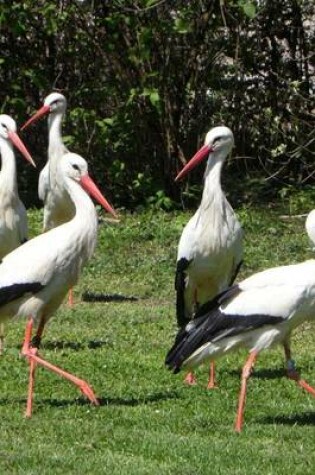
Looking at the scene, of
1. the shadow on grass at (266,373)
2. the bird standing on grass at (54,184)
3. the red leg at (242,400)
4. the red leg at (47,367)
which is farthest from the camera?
the bird standing on grass at (54,184)

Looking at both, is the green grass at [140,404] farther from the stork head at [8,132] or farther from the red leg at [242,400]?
the stork head at [8,132]

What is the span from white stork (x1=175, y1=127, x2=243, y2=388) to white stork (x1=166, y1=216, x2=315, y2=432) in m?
1.64

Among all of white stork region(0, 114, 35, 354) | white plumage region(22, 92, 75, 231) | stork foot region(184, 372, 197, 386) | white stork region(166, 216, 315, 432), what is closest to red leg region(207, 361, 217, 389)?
stork foot region(184, 372, 197, 386)

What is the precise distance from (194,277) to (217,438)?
2.27 m

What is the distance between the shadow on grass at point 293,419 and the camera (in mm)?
6379

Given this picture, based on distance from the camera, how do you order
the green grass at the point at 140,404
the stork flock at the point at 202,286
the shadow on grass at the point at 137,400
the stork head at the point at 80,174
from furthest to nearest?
the stork head at the point at 80,174 → the shadow on grass at the point at 137,400 → the stork flock at the point at 202,286 → the green grass at the point at 140,404

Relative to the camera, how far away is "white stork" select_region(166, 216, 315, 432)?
630 centimetres

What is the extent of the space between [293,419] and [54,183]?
4682 mm

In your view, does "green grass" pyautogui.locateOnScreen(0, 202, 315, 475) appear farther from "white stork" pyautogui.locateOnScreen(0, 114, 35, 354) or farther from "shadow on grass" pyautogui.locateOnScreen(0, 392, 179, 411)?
"white stork" pyautogui.locateOnScreen(0, 114, 35, 354)

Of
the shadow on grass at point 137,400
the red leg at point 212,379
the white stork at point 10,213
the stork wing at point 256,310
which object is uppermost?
the stork wing at point 256,310

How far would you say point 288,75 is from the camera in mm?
14219

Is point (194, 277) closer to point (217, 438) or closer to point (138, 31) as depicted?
point (217, 438)

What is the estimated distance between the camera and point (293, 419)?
649cm

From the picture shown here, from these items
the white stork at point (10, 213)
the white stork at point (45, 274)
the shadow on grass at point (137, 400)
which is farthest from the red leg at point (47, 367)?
the white stork at point (10, 213)
